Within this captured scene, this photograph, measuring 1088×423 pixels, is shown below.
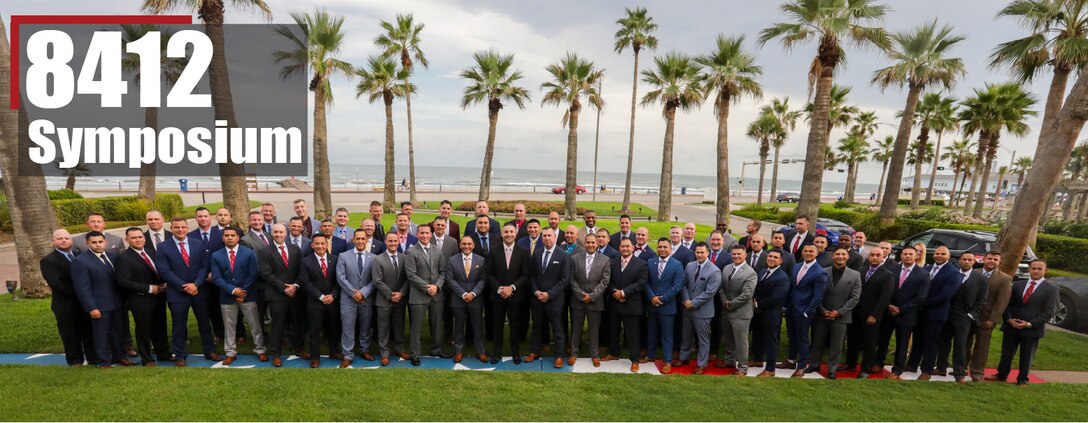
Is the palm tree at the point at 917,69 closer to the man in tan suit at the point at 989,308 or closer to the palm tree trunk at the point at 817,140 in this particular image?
the palm tree trunk at the point at 817,140

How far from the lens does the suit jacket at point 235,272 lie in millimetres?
6145

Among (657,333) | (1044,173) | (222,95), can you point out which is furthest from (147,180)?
(1044,173)

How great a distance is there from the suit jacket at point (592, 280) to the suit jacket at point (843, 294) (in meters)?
2.77

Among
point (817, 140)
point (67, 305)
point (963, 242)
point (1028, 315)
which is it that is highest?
point (817, 140)

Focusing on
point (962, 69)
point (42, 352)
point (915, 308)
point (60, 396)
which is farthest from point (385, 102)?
point (962, 69)

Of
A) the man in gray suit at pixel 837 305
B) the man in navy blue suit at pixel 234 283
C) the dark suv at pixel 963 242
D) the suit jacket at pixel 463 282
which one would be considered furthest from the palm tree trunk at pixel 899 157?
the man in navy blue suit at pixel 234 283

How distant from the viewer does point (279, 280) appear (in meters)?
6.22

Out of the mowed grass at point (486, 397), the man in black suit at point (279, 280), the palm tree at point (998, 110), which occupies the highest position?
the palm tree at point (998, 110)

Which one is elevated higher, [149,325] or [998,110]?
[998,110]

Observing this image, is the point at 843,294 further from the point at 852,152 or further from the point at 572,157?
the point at 852,152

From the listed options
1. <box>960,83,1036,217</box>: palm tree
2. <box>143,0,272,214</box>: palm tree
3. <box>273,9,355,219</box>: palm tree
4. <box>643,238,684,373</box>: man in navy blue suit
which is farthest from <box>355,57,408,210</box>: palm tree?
<box>960,83,1036,217</box>: palm tree

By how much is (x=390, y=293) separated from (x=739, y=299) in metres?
4.52

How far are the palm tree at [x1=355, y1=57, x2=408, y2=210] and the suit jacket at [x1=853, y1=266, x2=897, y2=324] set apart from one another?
75.6 feet

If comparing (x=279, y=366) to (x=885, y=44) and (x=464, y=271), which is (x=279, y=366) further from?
(x=885, y=44)
